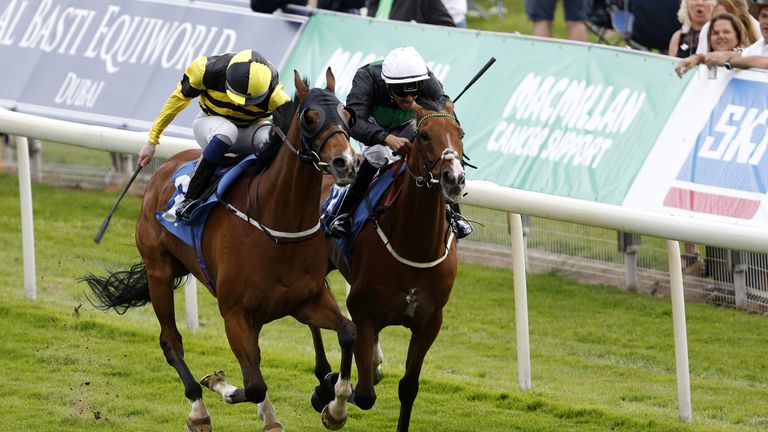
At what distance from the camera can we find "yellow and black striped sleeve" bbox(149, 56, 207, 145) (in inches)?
275

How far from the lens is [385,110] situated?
23.0 ft

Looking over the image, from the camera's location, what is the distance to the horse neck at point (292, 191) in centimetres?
616

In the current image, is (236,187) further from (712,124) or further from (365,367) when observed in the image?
(712,124)

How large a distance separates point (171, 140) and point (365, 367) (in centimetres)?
251

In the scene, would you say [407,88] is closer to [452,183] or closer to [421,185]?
[421,185]

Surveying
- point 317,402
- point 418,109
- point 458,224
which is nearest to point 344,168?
point 418,109

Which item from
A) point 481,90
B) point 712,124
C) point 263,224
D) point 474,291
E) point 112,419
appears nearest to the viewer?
point 263,224

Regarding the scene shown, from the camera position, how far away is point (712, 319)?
8703 millimetres

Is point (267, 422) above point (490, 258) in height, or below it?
above

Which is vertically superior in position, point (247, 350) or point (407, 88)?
point (407, 88)

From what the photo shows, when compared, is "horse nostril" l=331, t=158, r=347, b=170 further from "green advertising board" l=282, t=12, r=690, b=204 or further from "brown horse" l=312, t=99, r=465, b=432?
"green advertising board" l=282, t=12, r=690, b=204

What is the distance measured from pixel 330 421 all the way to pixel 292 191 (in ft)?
4.12

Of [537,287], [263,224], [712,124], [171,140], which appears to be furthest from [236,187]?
[537,287]

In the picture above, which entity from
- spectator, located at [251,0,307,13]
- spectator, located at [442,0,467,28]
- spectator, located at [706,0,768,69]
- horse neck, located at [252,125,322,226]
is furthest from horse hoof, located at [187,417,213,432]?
spectator, located at [442,0,467,28]
